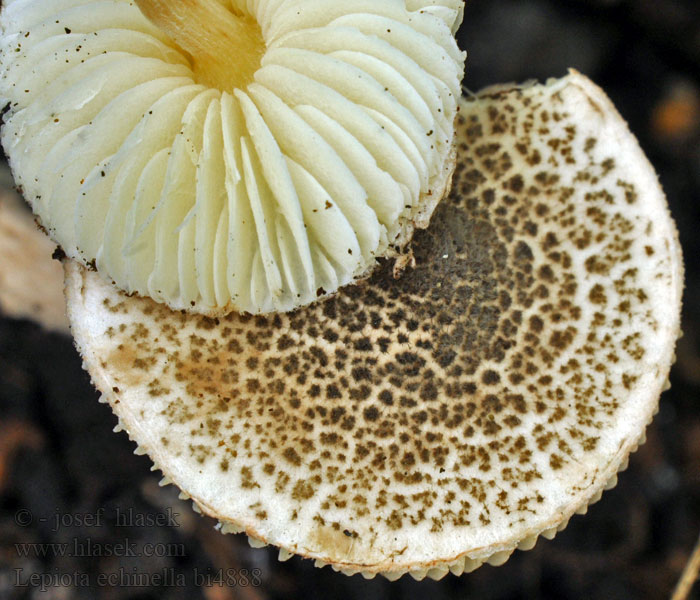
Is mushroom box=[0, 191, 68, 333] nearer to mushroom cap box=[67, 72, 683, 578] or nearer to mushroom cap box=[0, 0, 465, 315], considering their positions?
mushroom cap box=[67, 72, 683, 578]

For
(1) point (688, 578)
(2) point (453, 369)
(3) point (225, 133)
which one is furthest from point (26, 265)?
(1) point (688, 578)

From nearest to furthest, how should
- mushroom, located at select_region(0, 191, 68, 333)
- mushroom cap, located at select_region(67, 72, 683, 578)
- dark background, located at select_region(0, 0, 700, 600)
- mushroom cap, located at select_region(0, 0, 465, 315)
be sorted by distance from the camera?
mushroom cap, located at select_region(0, 0, 465, 315) < mushroom cap, located at select_region(67, 72, 683, 578) < mushroom, located at select_region(0, 191, 68, 333) < dark background, located at select_region(0, 0, 700, 600)

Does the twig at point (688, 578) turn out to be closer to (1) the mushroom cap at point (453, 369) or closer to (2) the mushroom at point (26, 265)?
(1) the mushroom cap at point (453, 369)

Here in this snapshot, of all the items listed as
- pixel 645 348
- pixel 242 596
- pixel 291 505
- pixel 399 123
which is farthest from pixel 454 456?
pixel 242 596

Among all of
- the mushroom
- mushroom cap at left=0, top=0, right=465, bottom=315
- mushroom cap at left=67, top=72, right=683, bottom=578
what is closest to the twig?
mushroom cap at left=67, top=72, right=683, bottom=578

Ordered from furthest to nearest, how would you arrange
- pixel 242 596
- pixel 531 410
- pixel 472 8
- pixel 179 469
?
1. pixel 472 8
2. pixel 242 596
3. pixel 531 410
4. pixel 179 469

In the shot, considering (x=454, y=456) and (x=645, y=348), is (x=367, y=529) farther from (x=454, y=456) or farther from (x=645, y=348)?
(x=645, y=348)
